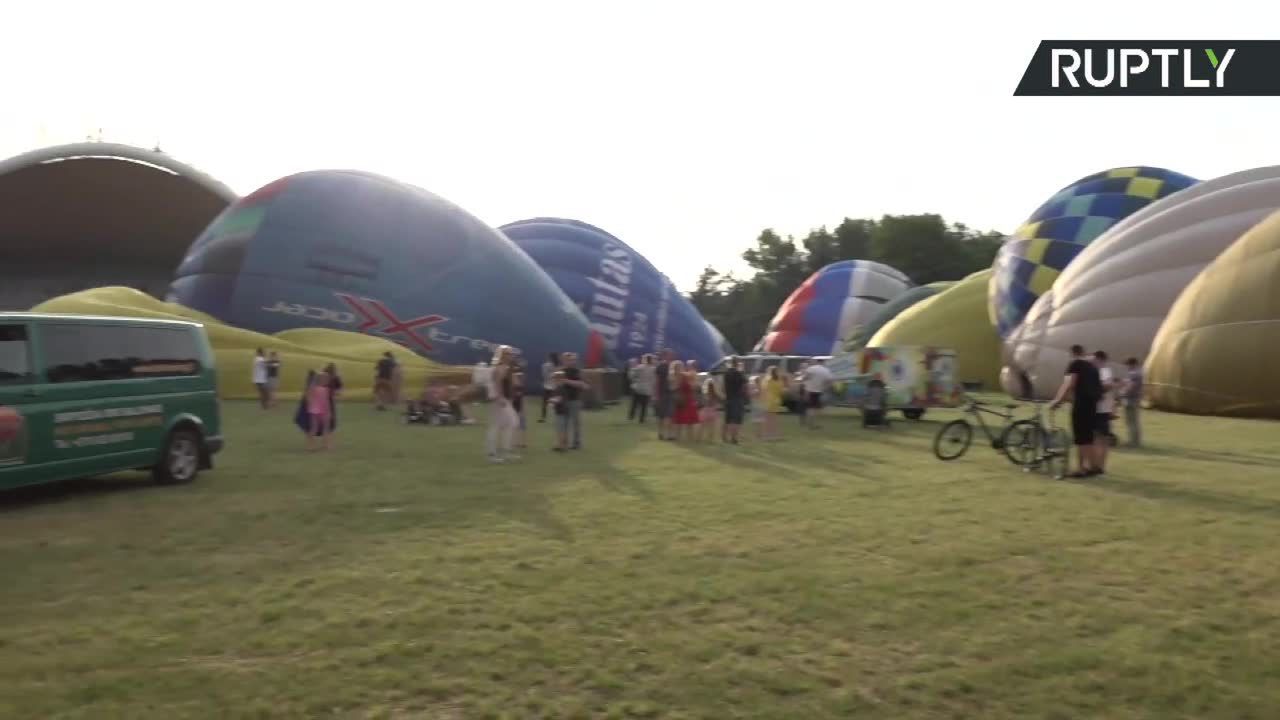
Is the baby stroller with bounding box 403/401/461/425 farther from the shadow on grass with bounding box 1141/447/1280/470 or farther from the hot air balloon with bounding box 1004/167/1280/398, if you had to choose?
the hot air balloon with bounding box 1004/167/1280/398

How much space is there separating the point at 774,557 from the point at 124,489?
775cm

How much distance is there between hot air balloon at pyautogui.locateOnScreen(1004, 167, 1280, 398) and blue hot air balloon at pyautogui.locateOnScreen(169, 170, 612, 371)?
14.1 m

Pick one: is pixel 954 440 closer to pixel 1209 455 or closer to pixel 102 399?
pixel 1209 455

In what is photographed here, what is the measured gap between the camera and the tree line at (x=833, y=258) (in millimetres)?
76938

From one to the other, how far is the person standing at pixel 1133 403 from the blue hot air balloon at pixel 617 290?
1942cm

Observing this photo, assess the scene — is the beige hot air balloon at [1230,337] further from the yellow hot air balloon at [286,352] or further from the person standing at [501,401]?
the yellow hot air balloon at [286,352]

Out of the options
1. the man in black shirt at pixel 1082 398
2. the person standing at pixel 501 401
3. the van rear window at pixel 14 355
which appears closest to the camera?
the van rear window at pixel 14 355

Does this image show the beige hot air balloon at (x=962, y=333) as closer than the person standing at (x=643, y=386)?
No

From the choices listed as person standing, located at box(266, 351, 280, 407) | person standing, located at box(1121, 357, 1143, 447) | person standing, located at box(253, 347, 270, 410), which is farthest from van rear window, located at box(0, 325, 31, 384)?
person standing, located at box(1121, 357, 1143, 447)

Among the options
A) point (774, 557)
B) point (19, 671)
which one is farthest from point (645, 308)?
point (19, 671)

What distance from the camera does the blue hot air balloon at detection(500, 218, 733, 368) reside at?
36.2 m

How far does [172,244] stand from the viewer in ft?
195

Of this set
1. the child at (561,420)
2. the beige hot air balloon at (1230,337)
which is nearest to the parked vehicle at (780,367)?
the beige hot air balloon at (1230,337)

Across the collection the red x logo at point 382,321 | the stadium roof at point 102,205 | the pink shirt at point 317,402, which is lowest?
the pink shirt at point 317,402
